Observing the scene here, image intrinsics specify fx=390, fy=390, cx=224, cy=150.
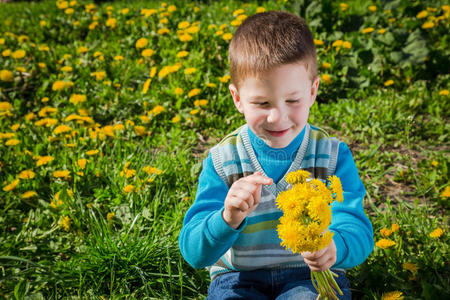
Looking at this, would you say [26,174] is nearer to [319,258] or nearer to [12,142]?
[12,142]

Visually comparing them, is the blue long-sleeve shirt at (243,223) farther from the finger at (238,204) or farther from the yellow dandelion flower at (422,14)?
the yellow dandelion flower at (422,14)

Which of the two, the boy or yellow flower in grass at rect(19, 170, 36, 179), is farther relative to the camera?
yellow flower in grass at rect(19, 170, 36, 179)

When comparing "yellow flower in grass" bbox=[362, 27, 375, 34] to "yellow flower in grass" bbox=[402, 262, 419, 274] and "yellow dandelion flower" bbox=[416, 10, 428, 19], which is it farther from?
"yellow flower in grass" bbox=[402, 262, 419, 274]

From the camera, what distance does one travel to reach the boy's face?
1.33 metres

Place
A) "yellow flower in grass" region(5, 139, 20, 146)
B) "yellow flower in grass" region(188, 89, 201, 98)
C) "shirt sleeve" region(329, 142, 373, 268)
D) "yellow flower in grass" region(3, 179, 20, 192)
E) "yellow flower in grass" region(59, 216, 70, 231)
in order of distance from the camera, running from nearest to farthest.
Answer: "shirt sleeve" region(329, 142, 373, 268)
"yellow flower in grass" region(59, 216, 70, 231)
"yellow flower in grass" region(3, 179, 20, 192)
"yellow flower in grass" region(5, 139, 20, 146)
"yellow flower in grass" region(188, 89, 201, 98)

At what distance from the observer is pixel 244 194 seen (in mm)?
1217

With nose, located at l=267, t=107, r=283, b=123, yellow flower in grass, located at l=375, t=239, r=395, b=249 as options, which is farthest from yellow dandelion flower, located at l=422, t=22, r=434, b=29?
nose, located at l=267, t=107, r=283, b=123

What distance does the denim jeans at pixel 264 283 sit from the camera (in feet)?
4.99

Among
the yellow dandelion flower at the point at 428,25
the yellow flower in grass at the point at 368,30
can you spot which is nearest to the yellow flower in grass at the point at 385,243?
the yellow flower in grass at the point at 368,30

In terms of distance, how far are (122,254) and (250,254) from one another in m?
0.68

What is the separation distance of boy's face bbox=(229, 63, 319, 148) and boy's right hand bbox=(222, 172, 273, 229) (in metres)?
0.22

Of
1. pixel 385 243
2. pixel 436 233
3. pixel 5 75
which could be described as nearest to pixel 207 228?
pixel 385 243

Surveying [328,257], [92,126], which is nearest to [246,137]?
[328,257]

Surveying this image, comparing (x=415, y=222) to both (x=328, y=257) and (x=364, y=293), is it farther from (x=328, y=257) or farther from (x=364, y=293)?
(x=328, y=257)
